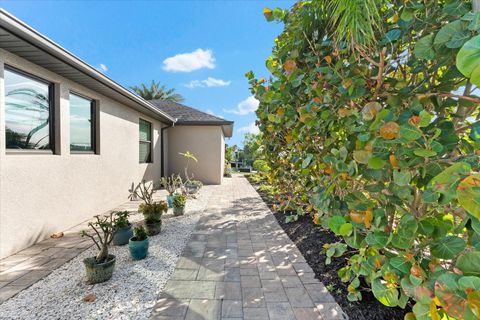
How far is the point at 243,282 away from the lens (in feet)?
8.37

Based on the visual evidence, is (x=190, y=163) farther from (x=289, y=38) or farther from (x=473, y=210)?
(x=473, y=210)

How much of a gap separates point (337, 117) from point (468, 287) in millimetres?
1016

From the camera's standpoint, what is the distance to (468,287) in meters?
0.59

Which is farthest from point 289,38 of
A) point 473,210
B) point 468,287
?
point 468,287

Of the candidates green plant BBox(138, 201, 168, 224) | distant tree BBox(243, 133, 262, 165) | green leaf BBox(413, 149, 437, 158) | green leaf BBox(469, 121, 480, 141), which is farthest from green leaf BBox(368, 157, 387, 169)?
green plant BBox(138, 201, 168, 224)

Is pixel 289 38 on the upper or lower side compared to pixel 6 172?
upper

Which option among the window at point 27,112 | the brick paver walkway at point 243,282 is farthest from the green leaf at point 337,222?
the window at point 27,112

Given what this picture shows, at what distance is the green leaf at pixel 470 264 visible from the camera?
2.02ft

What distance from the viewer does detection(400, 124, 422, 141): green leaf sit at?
2.56 ft

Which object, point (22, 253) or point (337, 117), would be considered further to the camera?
point (22, 253)

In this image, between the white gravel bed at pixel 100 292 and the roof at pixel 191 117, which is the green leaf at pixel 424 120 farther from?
the roof at pixel 191 117

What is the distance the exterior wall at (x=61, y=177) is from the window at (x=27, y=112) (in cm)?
13

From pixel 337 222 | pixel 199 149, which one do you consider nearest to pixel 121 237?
pixel 337 222

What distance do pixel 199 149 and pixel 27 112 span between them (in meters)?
7.05
